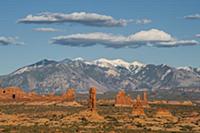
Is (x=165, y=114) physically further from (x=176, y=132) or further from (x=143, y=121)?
(x=176, y=132)

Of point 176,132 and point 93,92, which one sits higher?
point 93,92

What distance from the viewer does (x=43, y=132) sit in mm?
94000

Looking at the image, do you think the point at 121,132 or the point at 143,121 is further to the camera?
the point at 143,121

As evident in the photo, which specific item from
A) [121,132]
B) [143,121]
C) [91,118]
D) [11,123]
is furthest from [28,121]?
[121,132]

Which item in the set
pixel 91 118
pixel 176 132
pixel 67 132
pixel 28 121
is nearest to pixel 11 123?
pixel 28 121

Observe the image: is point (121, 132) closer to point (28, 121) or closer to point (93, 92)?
point (28, 121)

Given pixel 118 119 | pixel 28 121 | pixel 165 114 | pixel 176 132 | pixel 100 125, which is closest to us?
pixel 176 132

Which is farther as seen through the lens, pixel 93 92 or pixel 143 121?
pixel 93 92

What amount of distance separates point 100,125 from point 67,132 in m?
19.5

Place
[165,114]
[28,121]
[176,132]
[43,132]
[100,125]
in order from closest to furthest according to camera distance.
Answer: [43,132] → [176,132] → [100,125] → [28,121] → [165,114]

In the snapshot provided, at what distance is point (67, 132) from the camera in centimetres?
9500

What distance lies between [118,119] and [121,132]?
37030 millimetres

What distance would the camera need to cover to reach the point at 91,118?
129 metres

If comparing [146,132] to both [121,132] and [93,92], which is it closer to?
[121,132]
